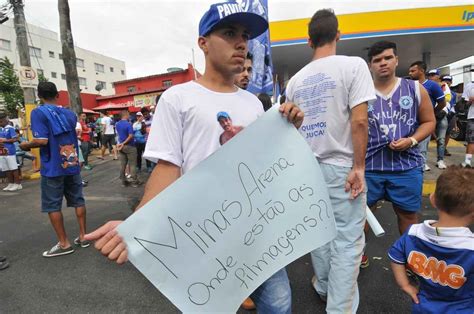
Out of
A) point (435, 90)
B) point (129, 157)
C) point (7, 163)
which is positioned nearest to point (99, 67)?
point (7, 163)

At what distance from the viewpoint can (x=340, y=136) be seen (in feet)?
5.99

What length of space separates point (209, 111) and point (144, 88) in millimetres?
28206

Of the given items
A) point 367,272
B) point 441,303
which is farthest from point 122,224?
point 367,272

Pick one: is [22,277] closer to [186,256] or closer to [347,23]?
[186,256]

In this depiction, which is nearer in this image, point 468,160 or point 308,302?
point 308,302

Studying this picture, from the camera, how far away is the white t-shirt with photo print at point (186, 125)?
4.05 ft

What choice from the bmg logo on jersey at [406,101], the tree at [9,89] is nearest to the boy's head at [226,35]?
the bmg logo on jersey at [406,101]

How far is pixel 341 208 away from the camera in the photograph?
183 centimetres

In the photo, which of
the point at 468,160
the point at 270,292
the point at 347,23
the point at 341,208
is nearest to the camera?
the point at 270,292

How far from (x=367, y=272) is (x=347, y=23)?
38.1 feet

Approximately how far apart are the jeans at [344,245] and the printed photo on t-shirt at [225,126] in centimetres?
87

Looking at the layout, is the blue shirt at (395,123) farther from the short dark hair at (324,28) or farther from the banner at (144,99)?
the banner at (144,99)

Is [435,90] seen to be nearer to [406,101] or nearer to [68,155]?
[406,101]

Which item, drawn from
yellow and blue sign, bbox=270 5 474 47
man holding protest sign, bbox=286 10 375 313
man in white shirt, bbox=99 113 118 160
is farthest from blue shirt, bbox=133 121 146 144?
yellow and blue sign, bbox=270 5 474 47
